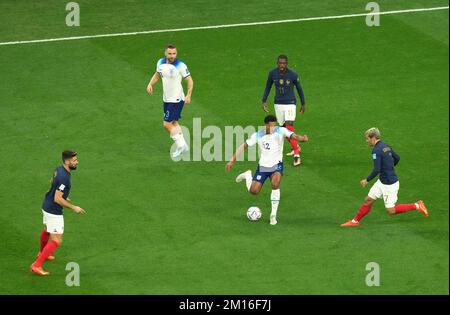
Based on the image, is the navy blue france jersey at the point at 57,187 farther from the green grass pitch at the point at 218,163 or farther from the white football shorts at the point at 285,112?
the white football shorts at the point at 285,112

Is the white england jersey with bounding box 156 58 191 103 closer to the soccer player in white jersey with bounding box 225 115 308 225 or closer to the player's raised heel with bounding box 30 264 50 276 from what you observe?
the soccer player in white jersey with bounding box 225 115 308 225

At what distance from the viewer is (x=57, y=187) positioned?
2456cm

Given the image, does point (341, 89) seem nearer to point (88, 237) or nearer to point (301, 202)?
point (301, 202)

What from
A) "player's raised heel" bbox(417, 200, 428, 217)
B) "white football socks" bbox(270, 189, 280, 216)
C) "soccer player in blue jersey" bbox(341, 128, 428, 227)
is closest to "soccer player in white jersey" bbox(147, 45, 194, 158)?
"white football socks" bbox(270, 189, 280, 216)

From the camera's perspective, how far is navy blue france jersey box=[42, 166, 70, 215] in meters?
24.6

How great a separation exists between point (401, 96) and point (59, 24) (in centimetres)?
1103

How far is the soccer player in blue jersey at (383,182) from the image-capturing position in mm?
26109

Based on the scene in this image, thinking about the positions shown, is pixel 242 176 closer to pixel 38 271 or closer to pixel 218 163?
pixel 218 163

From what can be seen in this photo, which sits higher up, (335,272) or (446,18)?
(446,18)

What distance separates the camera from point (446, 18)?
3716 cm

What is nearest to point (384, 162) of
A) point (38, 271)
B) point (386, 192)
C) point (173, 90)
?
point (386, 192)

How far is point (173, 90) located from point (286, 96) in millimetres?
2795

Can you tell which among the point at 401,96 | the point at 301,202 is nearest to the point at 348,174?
the point at 301,202

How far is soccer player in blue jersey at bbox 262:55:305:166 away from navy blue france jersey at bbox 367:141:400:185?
12.6 ft
